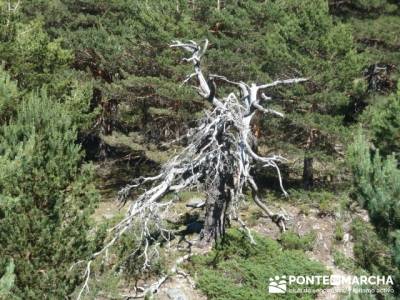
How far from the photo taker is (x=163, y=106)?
67.2 feet

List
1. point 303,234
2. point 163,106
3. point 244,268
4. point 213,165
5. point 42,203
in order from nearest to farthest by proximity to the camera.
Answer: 1. point 42,203
2. point 244,268
3. point 213,165
4. point 303,234
5. point 163,106

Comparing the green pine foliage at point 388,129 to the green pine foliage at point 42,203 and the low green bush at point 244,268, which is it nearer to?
the low green bush at point 244,268

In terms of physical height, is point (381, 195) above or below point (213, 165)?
above

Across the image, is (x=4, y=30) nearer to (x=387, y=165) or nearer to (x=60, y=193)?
(x=60, y=193)

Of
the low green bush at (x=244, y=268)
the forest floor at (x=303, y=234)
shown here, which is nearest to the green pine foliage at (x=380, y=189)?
the low green bush at (x=244, y=268)

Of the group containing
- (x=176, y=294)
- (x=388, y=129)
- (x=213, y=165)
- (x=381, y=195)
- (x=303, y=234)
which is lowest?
(x=303, y=234)

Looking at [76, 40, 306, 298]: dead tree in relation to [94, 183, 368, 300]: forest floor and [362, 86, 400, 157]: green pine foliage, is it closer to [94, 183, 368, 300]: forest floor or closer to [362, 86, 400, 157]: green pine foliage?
[94, 183, 368, 300]: forest floor

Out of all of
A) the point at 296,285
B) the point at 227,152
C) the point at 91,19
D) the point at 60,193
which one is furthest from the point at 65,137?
the point at 91,19

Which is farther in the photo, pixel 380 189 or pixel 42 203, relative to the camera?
pixel 42 203

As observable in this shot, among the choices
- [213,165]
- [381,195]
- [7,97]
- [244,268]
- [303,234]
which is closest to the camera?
[381,195]

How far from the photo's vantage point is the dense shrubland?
10.8 meters

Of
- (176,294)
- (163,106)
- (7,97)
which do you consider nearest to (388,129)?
(176,294)

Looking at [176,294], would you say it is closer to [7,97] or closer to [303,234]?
[303,234]

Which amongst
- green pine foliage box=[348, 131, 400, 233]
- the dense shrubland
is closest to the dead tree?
the dense shrubland
